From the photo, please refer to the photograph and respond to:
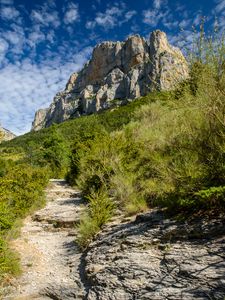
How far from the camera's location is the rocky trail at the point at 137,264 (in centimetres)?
424

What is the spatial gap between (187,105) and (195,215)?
82.9 inches

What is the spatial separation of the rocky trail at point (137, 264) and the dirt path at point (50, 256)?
2 cm

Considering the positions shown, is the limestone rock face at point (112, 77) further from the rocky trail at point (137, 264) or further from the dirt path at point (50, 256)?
the rocky trail at point (137, 264)

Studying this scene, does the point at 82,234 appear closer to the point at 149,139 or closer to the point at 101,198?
the point at 101,198

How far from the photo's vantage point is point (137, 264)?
5.11 m

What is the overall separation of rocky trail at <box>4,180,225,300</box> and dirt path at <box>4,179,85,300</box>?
2cm

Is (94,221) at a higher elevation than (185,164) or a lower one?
lower

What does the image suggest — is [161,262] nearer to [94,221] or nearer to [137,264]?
[137,264]

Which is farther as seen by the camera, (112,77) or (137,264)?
(112,77)

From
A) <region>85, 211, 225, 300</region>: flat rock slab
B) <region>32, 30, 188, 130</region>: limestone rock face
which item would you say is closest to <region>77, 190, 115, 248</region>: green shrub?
<region>85, 211, 225, 300</region>: flat rock slab

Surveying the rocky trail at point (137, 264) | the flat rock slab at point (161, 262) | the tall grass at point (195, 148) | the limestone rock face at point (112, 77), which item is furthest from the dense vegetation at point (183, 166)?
the limestone rock face at point (112, 77)

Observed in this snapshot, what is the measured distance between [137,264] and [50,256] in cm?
338

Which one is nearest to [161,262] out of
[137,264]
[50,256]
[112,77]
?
[137,264]

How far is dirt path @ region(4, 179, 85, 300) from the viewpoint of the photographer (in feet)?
19.1
